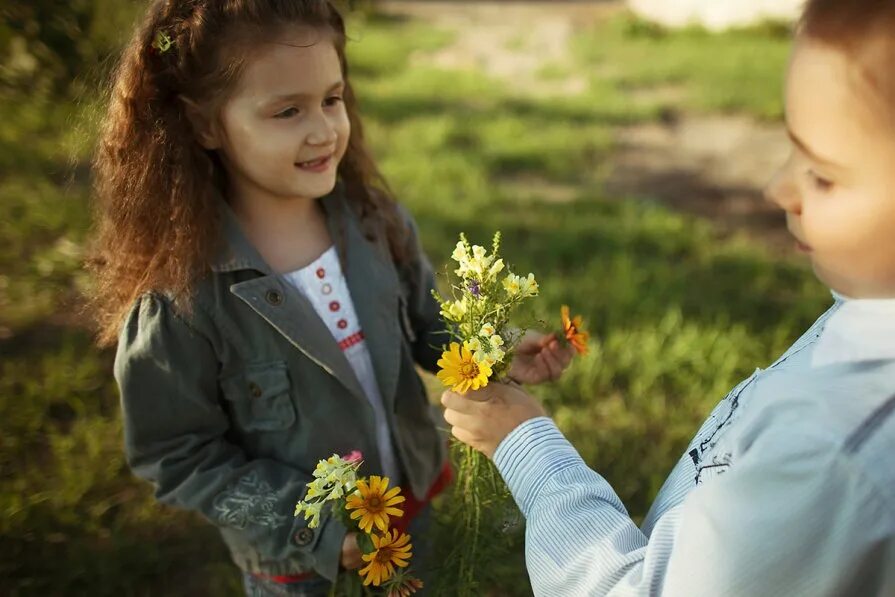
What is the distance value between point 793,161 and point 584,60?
657cm

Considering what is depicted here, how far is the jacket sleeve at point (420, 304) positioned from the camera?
1935mm

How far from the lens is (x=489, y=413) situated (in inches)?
47.4

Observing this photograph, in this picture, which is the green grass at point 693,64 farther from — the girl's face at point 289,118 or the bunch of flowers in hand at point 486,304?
the bunch of flowers in hand at point 486,304

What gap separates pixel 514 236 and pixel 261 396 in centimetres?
255

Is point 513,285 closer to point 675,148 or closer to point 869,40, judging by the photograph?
point 869,40

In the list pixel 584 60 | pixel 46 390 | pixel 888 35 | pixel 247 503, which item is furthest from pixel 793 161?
pixel 584 60

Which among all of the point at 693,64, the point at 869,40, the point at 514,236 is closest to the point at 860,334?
the point at 869,40

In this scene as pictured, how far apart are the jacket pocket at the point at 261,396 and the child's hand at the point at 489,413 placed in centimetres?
50

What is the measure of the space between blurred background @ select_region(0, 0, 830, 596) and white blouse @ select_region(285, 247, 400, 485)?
53cm

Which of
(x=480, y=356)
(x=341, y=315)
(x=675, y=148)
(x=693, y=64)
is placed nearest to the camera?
(x=480, y=356)

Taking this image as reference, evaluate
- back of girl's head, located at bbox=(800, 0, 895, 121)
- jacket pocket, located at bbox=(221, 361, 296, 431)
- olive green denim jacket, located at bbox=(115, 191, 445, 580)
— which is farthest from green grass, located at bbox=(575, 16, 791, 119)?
back of girl's head, located at bbox=(800, 0, 895, 121)

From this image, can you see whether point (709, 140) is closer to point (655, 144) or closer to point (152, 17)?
point (655, 144)

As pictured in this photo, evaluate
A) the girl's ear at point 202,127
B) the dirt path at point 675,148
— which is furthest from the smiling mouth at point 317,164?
the dirt path at point 675,148

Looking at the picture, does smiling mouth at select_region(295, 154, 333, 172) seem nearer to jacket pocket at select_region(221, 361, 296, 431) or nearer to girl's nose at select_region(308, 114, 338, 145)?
girl's nose at select_region(308, 114, 338, 145)
